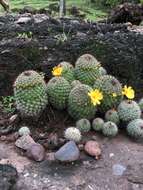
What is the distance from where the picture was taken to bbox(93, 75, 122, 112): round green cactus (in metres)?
4.55

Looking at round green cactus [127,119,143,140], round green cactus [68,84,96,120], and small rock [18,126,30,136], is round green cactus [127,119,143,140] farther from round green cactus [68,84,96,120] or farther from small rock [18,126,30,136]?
small rock [18,126,30,136]

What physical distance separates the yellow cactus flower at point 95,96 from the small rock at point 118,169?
54cm

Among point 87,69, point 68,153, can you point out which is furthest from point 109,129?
point 87,69

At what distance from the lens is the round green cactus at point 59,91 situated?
14.9 feet

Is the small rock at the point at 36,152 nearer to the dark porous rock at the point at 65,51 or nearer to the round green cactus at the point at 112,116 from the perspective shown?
the round green cactus at the point at 112,116

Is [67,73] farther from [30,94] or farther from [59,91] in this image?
[30,94]

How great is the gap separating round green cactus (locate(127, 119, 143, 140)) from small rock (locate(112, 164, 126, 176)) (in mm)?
415

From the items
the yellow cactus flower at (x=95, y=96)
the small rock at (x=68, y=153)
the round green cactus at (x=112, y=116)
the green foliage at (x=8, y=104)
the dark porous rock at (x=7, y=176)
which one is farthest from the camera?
the green foliage at (x=8, y=104)

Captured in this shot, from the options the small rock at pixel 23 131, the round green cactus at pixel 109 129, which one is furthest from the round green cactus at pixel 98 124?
the small rock at pixel 23 131

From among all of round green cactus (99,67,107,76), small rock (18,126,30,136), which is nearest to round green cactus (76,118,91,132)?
small rock (18,126,30,136)

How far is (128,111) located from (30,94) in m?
0.81

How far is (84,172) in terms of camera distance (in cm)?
405

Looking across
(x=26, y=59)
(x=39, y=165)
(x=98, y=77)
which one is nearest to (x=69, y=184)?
(x=39, y=165)

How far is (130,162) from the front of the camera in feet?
13.8
